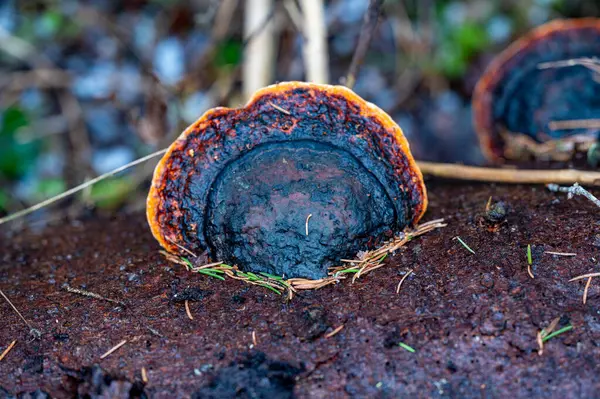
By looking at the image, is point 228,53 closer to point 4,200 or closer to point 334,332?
point 4,200

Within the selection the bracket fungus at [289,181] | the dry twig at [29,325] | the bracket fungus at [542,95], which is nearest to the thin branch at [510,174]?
the bracket fungus at [542,95]

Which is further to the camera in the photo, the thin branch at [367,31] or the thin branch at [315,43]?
the thin branch at [315,43]

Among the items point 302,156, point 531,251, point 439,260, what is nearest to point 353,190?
point 302,156

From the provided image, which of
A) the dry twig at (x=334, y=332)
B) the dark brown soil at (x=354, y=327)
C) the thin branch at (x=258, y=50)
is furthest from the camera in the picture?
the thin branch at (x=258, y=50)

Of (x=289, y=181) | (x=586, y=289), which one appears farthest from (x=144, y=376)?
(x=586, y=289)

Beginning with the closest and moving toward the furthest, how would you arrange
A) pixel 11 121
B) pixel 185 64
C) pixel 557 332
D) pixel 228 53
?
1. pixel 557 332
2. pixel 11 121
3. pixel 228 53
4. pixel 185 64

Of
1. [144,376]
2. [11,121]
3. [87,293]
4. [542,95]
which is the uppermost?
[11,121]

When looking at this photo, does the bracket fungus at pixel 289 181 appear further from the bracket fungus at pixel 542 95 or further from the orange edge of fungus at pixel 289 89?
the bracket fungus at pixel 542 95

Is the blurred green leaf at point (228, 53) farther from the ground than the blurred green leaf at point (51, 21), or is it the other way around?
the blurred green leaf at point (51, 21)

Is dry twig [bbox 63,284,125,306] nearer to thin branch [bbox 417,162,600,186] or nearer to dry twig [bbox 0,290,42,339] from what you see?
dry twig [bbox 0,290,42,339]
